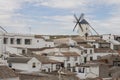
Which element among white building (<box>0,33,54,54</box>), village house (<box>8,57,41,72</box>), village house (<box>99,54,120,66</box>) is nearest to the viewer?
village house (<box>8,57,41,72</box>)

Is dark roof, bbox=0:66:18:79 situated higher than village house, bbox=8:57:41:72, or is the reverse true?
dark roof, bbox=0:66:18:79

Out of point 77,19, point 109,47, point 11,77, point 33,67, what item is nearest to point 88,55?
point 109,47

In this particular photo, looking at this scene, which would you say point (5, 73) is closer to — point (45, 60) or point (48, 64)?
point (48, 64)

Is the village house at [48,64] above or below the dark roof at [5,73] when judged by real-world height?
below

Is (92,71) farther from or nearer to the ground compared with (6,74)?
nearer to the ground

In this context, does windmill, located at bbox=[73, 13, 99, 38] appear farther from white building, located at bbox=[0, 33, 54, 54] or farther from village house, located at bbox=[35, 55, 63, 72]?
village house, located at bbox=[35, 55, 63, 72]

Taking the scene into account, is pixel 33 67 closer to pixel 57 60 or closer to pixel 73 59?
pixel 57 60

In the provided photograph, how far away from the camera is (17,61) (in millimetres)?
53125

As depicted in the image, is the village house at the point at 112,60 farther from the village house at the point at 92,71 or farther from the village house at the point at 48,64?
the village house at the point at 48,64

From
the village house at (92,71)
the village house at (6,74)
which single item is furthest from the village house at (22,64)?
the village house at (6,74)

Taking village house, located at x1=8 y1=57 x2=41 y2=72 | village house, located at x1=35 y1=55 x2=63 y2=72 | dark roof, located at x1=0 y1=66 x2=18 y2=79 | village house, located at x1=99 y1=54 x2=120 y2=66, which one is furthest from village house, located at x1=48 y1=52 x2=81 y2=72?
dark roof, located at x1=0 y1=66 x2=18 y2=79

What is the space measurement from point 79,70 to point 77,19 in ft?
155

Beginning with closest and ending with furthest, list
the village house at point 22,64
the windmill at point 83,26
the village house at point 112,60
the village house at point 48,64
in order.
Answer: the village house at point 22,64
the village house at point 48,64
the village house at point 112,60
the windmill at point 83,26

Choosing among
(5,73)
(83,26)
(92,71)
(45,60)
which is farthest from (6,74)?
(83,26)
